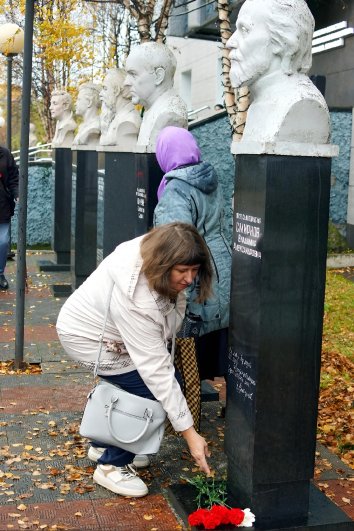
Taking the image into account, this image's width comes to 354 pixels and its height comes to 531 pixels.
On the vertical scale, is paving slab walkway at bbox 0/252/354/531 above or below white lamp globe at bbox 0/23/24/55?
below

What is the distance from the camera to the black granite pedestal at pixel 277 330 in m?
3.94

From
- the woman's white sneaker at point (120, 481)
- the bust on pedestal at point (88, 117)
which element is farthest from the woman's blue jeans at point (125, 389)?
the bust on pedestal at point (88, 117)

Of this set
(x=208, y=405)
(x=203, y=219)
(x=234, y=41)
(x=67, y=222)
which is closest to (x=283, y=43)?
(x=234, y=41)

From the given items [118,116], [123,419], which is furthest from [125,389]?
[118,116]

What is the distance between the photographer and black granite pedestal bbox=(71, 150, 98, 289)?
37.1ft

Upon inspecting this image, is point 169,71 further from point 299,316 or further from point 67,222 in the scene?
point 67,222

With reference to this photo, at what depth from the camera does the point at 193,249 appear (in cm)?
Result: 406

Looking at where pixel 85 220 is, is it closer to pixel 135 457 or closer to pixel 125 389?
pixel 135 457

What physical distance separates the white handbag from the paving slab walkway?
362 millimetres

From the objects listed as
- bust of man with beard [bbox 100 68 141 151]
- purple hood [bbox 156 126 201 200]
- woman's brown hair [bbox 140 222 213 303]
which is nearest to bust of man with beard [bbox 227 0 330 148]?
woman's brown hair [bbox 140 222 213 303]

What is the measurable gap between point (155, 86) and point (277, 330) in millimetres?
3826

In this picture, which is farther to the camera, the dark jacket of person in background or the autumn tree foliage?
the autumn tree foliage

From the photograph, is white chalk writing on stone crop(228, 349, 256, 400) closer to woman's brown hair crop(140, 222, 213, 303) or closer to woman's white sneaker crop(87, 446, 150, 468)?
woman's brown hair crop(140, 222, 213, 303)

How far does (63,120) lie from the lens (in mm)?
14398
